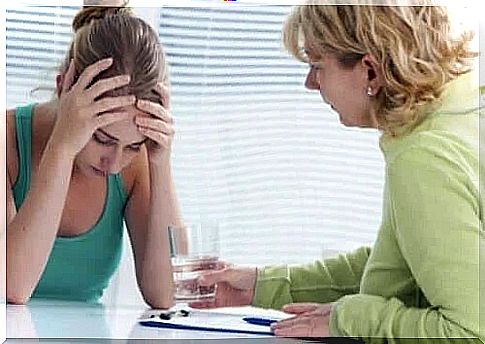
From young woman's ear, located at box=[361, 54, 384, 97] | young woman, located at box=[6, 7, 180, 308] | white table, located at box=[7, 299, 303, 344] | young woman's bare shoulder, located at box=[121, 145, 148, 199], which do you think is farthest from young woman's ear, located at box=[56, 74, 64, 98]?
young woman's ear, located at box=[361, 54, 384, 97]

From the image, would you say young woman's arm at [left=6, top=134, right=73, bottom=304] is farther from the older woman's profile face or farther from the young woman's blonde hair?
the older woman's profile face

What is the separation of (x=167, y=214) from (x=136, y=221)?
0.13 feet

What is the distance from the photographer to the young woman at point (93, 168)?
1.09 metres

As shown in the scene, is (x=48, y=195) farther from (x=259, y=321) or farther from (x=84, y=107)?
(x=259, y=321)

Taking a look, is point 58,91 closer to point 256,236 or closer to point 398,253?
point 256,236

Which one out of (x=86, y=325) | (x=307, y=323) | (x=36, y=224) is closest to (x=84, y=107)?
(x=36, y=224)

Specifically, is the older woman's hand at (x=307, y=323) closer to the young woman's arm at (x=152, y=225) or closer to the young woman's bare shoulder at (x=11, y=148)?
the young woman's arm at (x=152, y=225)

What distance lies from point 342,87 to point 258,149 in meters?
0.14

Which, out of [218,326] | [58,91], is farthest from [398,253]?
[58,91]

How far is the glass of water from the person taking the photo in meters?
1.09

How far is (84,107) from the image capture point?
110cm

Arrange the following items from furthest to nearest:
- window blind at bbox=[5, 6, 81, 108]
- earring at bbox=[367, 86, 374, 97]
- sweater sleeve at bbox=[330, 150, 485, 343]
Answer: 1. window blind at bbox=[5, 6, 81, 108]
2. earring at bbox=[367, 86, 374, 97]
3. sweater sleeve at bbox=[330, 150, 485, 343]

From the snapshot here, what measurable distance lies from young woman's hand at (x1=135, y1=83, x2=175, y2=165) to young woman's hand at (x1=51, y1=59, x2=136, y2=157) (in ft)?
0.06

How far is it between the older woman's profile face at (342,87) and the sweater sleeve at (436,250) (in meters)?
0.11
